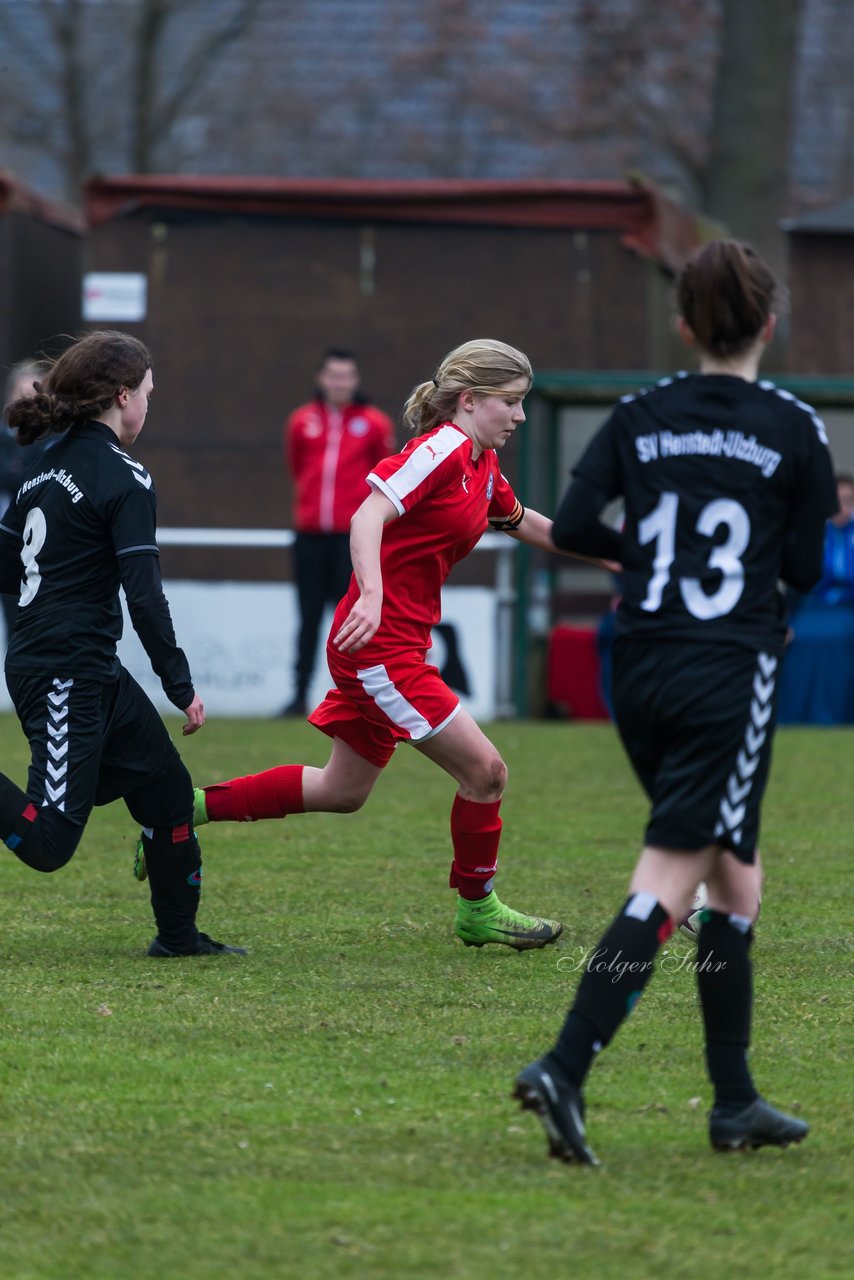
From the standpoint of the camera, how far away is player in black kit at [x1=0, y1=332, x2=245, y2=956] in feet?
16.6

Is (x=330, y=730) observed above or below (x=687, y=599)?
below

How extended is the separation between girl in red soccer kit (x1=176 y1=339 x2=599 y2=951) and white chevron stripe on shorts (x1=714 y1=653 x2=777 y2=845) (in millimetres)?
1532

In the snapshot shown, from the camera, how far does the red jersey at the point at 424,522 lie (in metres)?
5.29

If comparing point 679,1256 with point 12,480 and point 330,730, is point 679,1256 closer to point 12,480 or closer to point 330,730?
point 330,730

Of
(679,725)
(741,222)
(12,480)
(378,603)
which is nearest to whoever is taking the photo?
(679,725)

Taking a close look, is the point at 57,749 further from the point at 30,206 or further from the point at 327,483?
the point at 30,206

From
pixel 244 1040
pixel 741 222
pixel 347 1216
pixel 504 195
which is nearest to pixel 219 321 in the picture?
pixel 504 195

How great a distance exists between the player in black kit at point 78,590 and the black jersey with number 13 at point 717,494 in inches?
66.2

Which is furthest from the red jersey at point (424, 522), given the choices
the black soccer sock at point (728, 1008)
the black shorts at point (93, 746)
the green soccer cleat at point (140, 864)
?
the black soccer sock at point (728, 1008)

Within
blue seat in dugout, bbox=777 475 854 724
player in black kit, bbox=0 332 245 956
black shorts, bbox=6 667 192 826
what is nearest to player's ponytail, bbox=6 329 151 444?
player in black kit, bbox=0 332 245 956

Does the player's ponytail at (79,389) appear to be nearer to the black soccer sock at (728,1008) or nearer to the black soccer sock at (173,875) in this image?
the black soccer sock at (173,875)

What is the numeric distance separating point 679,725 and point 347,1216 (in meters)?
1.05

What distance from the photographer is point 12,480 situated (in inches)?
481

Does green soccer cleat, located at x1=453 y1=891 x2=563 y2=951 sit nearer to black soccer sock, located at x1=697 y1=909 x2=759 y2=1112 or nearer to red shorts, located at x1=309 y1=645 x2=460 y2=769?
red shorts, located at x1=309 y1=645 x2=460 y2=769
